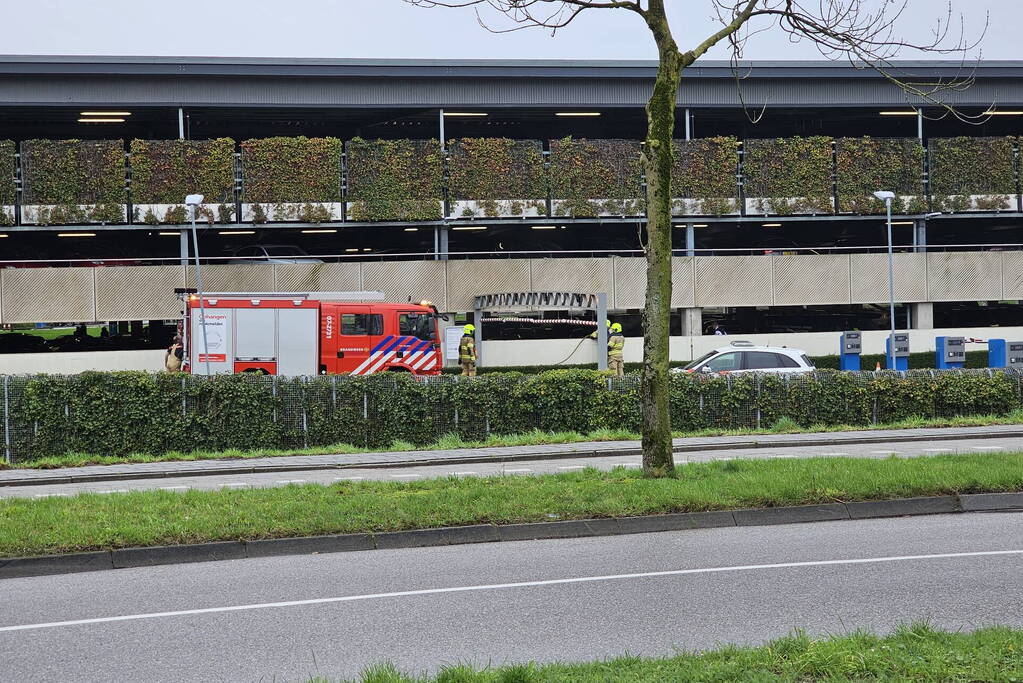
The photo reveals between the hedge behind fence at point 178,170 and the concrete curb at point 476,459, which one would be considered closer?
the concrete curb at point 476,459

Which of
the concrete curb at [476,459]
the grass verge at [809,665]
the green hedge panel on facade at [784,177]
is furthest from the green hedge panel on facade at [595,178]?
the grass verge at [809,665]

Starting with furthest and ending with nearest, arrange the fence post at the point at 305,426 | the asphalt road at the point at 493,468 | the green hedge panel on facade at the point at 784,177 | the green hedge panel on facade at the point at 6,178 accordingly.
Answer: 1. the green hedge panel on facade at the point at 784,177
2. the green hedge panel on facade at the point at 6,178
3. the fence post at the point at 305,426
4. the asphalt road at the point at 493,468

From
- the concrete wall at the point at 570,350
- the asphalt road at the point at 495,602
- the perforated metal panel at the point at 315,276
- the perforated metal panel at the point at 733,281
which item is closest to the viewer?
the asphalt road at the point at 495,602

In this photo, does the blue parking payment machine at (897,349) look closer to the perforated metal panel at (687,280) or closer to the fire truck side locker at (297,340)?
the perforated metal panel at (687,280)

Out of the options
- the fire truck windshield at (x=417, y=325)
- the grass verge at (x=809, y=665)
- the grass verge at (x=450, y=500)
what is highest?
the fire truck windshield at (x=417, y=325)

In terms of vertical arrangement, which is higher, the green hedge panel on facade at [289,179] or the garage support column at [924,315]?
the green hedge panel on facade at [289,179]

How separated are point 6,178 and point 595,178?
Answer: 20099 millimetres

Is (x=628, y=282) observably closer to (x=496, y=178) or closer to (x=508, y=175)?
(x=508, y=175)

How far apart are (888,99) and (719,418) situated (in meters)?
24.3

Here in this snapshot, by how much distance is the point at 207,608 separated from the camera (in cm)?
826

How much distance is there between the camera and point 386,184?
38781mm

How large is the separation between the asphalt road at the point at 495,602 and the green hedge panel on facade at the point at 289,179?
29.2 meters

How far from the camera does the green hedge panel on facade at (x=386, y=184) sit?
127 ft

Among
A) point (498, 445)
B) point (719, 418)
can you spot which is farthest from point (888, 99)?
point (498, 445)
